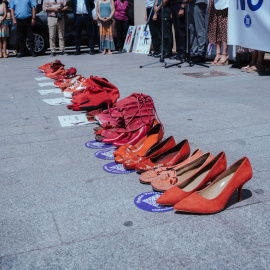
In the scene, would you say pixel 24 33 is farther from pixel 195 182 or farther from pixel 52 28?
pixel 195 182

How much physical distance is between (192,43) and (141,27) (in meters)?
3.89

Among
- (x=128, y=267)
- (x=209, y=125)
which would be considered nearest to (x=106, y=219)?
(x=128, y=267)

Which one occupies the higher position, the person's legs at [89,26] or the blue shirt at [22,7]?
the blue shirt at [22,7]

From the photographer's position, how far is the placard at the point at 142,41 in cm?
1398

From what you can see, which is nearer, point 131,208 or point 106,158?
point 131,208

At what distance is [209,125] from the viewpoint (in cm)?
462

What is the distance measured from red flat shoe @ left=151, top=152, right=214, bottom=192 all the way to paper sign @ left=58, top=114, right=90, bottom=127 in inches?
82.9

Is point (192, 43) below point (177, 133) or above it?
above

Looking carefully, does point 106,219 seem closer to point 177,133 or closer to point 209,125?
point 177,133

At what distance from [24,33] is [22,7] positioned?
0.88 meters

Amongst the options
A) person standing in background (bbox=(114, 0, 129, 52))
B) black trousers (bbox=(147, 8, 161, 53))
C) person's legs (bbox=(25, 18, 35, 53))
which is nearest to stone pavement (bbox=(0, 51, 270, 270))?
black trousers (bbox=(147, 8, 161, 53))

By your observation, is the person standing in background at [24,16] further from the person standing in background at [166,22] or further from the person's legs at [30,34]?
the person standing in background at [166,22]

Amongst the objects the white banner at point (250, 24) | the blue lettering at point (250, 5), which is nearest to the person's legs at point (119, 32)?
the white banner at point (250, 24)

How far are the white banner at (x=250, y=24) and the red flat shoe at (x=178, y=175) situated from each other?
4954 mm
